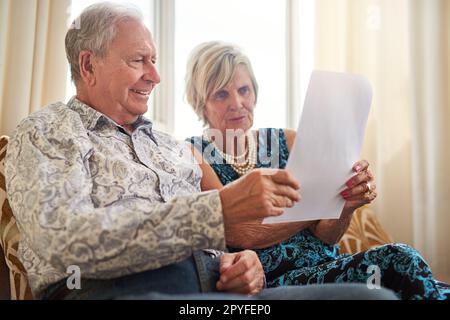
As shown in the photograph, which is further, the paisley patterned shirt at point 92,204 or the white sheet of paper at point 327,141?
the white sheet of paper at point 327,141

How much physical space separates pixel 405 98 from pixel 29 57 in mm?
1503

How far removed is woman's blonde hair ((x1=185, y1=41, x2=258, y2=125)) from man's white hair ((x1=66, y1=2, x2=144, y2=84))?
0.43 meters

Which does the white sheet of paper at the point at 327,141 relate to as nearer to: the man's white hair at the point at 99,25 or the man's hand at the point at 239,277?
the man's hand at the point at 239,277

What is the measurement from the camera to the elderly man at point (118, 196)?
808mm

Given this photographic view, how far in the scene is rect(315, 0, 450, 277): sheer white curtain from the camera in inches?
79.6

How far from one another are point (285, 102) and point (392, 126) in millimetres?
495

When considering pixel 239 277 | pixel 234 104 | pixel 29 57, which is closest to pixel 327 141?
pixel 239 277

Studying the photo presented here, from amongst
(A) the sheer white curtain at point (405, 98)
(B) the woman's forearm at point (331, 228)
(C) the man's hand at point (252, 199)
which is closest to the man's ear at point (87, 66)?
(C) the man's hand at point (252, 199)

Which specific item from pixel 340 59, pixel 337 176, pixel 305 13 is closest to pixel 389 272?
pixel 337 176

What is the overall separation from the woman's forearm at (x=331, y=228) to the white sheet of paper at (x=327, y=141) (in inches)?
9.8

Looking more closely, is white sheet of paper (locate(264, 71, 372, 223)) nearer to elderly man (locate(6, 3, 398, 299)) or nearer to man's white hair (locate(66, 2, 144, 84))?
elderly man (locate(6, 3, 398, 299))

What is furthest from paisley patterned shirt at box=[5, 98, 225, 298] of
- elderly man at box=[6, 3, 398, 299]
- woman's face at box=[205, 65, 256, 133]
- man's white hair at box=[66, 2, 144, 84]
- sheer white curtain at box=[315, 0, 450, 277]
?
sheer white curtain at box=[315, 0, 450, 277]

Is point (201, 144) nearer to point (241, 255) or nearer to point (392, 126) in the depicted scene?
point (241, 255)

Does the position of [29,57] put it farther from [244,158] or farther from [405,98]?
[405,98]
